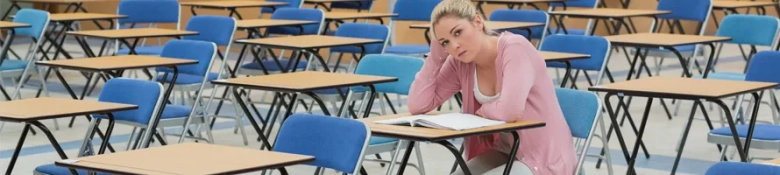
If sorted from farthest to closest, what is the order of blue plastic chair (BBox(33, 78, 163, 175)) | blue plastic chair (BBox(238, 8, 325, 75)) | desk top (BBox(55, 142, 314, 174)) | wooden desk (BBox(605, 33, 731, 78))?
blue plastic chair (BBox(238, 8, 325, 75)) < wooden desk (BBox(605, 33, 731, 78)) < blue plastic chair (BBox(33, 78, 163, 175)) < desk top (BBox(55, 142, 314, 174))

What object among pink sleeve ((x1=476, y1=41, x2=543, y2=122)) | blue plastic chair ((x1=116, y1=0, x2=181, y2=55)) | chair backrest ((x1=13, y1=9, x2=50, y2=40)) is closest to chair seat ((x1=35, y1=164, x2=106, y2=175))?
pink sleeve ((x1=476, y1=41, x2=543, y2=122))

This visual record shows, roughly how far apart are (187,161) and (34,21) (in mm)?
5801

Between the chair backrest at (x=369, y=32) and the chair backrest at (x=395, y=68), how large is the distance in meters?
1.80

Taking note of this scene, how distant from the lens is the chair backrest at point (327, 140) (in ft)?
14.4

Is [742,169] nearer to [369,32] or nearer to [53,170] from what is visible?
[53,170]

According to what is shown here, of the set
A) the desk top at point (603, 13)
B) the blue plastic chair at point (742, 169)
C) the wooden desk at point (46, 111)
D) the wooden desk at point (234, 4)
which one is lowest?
the blue plastic chair at point (742, 169)

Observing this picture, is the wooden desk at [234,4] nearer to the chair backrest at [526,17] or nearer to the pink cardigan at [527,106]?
the chair backrest at [526,17]

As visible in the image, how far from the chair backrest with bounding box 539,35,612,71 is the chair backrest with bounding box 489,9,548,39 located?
1.57 metres

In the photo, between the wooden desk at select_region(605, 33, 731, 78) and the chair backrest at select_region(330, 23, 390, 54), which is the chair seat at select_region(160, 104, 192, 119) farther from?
the wooden desk at select_region(605, 33, 731, 78)

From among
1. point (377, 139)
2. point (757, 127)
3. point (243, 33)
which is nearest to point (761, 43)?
point (757, 127)

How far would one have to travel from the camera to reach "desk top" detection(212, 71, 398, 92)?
20.0ft

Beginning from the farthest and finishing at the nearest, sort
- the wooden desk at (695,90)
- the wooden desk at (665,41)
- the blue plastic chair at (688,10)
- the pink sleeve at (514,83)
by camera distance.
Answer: the blue plastic chair at (688,10)
the wooden desk at (665,41)
the wooden desk at (695,90)
the pink sleeve at (514,83)

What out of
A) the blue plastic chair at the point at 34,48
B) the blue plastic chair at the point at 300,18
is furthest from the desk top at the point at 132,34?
the blue plastic chair at the point at 300,18

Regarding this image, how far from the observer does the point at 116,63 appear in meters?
7.23
